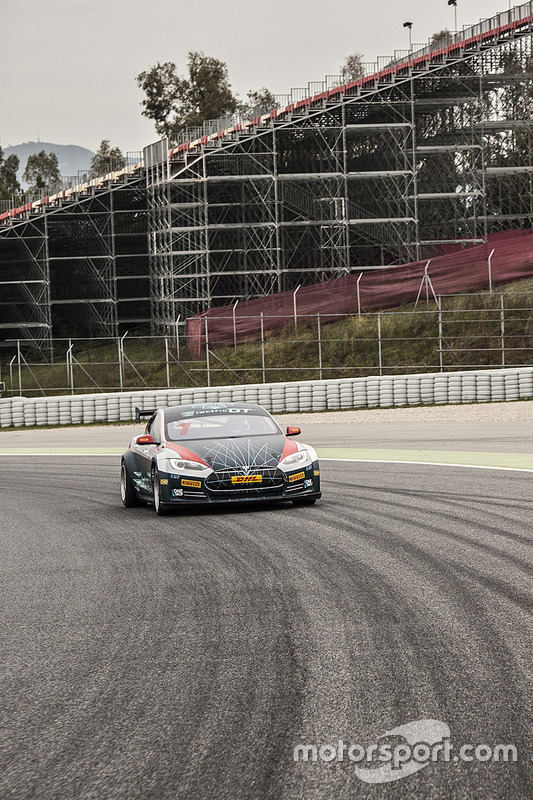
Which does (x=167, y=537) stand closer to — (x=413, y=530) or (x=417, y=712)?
(x=413, y=530)

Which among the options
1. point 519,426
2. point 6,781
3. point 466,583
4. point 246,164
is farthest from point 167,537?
point 246,164

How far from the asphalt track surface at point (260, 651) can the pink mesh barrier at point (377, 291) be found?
89.2 ft

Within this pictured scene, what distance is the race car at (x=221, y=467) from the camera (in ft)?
38.7

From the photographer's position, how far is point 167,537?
10320 millimetres

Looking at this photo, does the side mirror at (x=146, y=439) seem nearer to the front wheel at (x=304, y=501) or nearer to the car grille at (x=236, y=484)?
the car grille at (x=236, y=484)

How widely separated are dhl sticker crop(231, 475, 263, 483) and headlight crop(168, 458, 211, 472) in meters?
0.35

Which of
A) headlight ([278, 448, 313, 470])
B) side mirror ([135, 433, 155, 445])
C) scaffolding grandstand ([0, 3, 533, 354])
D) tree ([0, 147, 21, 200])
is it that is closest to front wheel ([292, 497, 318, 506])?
headlight ([278, 448, 313, 470])

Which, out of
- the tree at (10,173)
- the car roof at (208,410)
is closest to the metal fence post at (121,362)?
the car roof at (208,410)

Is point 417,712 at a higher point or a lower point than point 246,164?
lower

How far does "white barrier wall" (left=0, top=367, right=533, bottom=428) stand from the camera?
29.0 m

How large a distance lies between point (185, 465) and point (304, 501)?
145 centimetres

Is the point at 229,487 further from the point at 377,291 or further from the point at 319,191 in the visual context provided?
the point at 319,191

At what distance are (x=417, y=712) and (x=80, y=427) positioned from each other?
26978mm

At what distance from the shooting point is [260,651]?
18.6 ft
